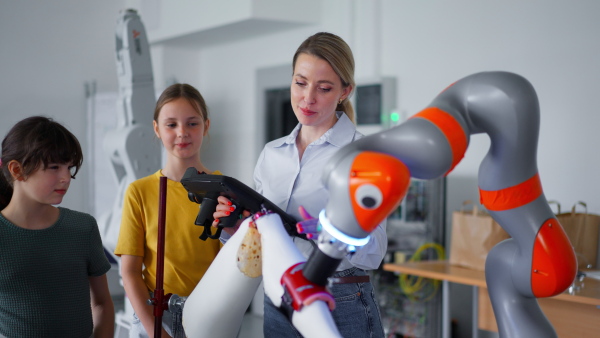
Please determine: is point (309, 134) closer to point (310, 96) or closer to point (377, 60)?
point (310, 96)

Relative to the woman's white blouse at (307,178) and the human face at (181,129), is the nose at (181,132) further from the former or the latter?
the woman's white blouse at (307,178)

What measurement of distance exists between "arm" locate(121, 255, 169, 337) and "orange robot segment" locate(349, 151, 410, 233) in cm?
87

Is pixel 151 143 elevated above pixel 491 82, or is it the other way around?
pixel 491 82

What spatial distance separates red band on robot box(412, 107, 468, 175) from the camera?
3.00 ft

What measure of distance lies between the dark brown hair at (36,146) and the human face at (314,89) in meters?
0.57

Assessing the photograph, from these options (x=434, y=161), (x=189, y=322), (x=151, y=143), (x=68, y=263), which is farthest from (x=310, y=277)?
(x=151, y=143)

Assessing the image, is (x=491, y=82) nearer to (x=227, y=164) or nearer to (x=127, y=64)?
(x=127, y=64)

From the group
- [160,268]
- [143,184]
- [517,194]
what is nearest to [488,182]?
[517,194]

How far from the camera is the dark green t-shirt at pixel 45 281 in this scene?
145 centimetres

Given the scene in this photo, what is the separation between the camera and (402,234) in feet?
11.9

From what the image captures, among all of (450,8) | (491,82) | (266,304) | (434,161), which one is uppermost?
(450,8)

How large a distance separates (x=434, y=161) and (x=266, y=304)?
25.2 inches

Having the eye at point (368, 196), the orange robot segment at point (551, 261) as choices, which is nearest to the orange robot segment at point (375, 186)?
the eye at point (368, 196)

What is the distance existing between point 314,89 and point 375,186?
1.76ft
